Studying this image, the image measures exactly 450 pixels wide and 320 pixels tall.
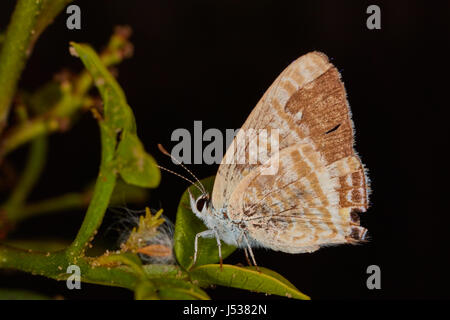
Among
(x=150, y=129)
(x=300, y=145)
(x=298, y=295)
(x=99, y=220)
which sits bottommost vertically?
(x=298, y=295)

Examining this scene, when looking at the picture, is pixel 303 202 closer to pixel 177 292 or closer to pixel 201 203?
pixel 201 203

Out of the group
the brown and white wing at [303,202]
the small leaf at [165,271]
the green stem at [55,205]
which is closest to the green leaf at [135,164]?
the small leaf at [165,271]

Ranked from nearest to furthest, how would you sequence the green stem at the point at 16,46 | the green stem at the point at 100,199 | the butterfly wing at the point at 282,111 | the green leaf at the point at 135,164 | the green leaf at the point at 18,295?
the green leaf at the point at 135,164 < the green stem at the point at 100,199 < the green stem at the point at 16,46 < the green leaf at the point at 18,295 < the butterfly wing at the point at 282,111

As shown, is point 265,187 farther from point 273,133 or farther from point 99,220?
point 99,220

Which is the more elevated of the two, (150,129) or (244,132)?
(150,129)

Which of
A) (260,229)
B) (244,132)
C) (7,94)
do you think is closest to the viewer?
(7,94)

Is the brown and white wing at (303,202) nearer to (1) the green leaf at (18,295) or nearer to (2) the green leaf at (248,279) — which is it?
(2) the green leaf at (248,279)

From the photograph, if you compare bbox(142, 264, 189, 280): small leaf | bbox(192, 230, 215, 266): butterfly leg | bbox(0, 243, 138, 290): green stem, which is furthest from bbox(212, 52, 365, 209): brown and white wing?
bbox(0, 243, 138, 290): green stem

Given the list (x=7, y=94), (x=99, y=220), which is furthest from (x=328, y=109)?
(x=7, y=94)
